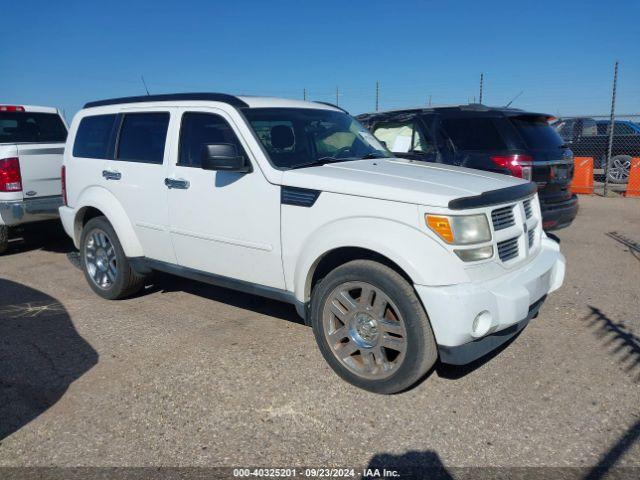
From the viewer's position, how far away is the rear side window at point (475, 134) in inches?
245

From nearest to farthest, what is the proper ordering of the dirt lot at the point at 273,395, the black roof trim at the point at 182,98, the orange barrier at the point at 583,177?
the dirt lot at the point at 273,395
the black roof trim at the point at 182,98
the orange barrier at the point at 583,177

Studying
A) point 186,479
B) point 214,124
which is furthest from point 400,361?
point 214,124

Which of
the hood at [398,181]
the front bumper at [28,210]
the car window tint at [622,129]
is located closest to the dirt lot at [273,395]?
the hood at [398,181]

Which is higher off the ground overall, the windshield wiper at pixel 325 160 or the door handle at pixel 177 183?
the windshield wiper at pixel 325 160

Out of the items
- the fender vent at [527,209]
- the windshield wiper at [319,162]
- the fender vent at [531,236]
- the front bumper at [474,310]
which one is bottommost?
the front bumper at [474,310]

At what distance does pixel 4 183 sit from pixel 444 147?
5.30 m

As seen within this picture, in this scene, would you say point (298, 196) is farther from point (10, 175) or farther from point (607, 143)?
point (607, 143)

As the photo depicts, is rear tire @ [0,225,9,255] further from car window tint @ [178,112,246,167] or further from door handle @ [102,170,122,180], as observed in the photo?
car window tint @ [178,112,246,167]

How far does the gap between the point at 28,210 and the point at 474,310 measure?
5795 millimetres

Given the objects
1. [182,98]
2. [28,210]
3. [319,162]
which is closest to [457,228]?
[319,162]

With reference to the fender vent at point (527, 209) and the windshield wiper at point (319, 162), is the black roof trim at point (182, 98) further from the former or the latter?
the fender vent at point (527, 209)

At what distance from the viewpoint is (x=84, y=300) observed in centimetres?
542

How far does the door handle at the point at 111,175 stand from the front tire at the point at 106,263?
43 centimetres

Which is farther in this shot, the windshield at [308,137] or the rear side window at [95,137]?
the rear side window at [95,137]
